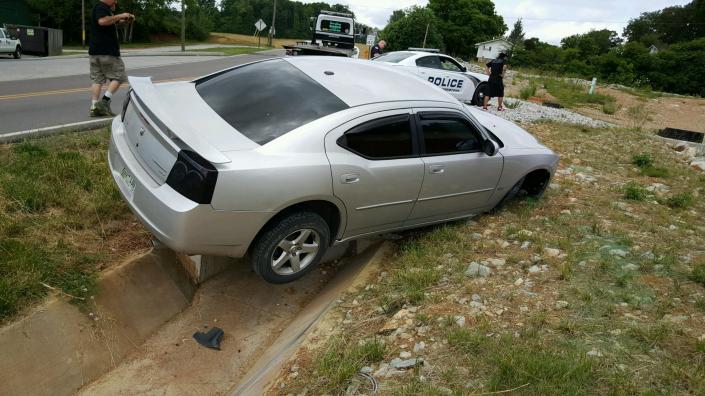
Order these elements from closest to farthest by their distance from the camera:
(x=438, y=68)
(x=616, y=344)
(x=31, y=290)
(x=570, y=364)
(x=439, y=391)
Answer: (x=439, y=391), (x=570, y=364), (x=616, y=344), (x=31, y=290), (x=438, y=68)

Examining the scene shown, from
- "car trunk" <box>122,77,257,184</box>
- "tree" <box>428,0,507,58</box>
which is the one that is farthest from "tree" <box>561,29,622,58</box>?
"car trunk" <box>122,77,257,184</box>

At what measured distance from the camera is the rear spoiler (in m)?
3.23

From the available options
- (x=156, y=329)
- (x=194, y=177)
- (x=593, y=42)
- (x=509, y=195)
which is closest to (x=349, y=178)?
(x=194, y=177)

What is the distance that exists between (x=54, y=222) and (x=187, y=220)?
70.3 inches

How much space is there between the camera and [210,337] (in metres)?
4.01

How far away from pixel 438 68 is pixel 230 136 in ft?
34.2

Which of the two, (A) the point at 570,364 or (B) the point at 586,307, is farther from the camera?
(B) the point at 586,307

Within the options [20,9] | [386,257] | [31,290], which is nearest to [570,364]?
[386,257]

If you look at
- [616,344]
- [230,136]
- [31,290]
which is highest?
[230,136]

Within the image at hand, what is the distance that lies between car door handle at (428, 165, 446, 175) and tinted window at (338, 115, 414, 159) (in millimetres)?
245

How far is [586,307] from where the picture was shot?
11.9ft

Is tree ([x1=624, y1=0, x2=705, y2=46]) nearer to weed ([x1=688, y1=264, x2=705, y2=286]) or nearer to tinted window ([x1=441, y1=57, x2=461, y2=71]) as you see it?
tinted window ([x1=441, y1=57, x2=461, y2=71])

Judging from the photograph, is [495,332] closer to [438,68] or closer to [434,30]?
[438,68]

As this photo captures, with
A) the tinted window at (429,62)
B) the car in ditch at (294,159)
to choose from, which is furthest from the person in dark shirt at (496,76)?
the car in ditch at (294,159)
